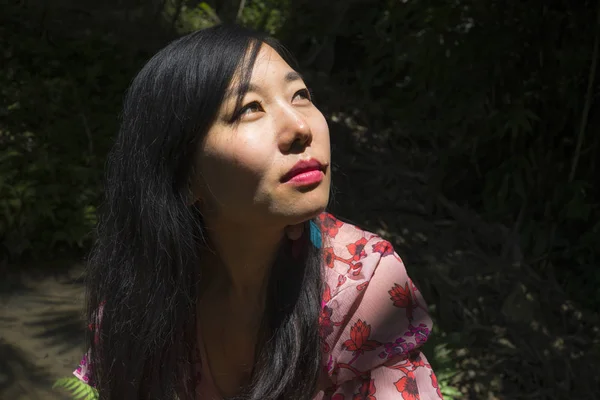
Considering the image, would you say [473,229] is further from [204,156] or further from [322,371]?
[204,156]

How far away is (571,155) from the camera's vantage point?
420 cm

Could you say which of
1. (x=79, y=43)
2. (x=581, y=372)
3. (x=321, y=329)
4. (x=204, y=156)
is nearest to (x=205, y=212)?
(x=204, y=156)

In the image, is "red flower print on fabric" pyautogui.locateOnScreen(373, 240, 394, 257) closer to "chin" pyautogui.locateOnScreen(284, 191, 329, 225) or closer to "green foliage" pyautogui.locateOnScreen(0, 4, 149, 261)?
"chin" pyautogui.locateOnScreen(284, 191, 329, 225)

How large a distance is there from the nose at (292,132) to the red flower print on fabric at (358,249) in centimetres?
39

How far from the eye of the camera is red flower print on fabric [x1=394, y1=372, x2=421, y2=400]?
5.32 feet

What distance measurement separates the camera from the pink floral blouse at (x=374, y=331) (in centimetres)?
164

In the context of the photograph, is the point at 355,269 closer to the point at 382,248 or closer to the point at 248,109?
the point at 382,248

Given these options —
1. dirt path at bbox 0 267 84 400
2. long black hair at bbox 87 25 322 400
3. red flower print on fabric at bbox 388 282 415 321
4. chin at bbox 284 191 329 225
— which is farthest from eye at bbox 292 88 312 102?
dirt path at bbox 0 267 84 400

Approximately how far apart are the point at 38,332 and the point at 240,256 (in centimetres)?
246

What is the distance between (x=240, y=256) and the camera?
166cm

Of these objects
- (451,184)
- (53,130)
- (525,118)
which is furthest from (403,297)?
(53,130)

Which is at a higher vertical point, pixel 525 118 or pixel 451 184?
pixel 525 118

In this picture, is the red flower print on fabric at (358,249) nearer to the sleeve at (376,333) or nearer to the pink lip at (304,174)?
the sleeve at (376,333)

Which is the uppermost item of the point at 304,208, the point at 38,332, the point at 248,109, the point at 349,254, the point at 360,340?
the point at 248,109
